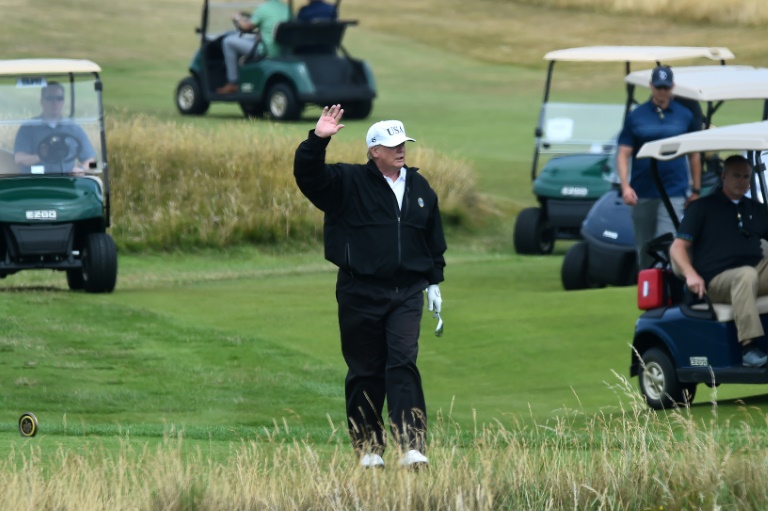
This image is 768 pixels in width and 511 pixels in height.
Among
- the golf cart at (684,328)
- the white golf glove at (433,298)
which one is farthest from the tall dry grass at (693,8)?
the white golf glove at (433,298)

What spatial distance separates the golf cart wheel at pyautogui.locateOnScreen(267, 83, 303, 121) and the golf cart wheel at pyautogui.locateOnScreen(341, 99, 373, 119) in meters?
1.34

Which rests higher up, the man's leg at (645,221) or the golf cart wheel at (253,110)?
the man's leg at (645,221)

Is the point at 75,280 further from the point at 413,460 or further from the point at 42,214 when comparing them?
the point at 413,460

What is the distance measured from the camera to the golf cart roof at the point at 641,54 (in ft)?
56.1

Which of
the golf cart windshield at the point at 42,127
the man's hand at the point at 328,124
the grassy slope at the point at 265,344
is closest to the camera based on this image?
the man's hand at the point at 328,124

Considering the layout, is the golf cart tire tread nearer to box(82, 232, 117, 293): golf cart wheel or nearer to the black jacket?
box(82, 232, 117, 293): golf cart wheel

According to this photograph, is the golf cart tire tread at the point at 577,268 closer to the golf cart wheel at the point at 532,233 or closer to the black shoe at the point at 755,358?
the golf cart wheel at the point at 532,233

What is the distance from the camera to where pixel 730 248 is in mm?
9875

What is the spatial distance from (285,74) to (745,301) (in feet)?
59.9

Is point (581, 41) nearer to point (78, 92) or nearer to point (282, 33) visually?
point (282, 33)

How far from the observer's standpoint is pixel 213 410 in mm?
10453

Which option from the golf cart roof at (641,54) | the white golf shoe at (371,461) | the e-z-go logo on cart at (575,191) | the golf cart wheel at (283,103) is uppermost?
the golf cart roof at (641,54)

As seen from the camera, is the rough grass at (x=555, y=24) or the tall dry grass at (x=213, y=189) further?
the rough grass at (x=555, y=24)

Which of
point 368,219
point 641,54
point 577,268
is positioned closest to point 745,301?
point 368,219
